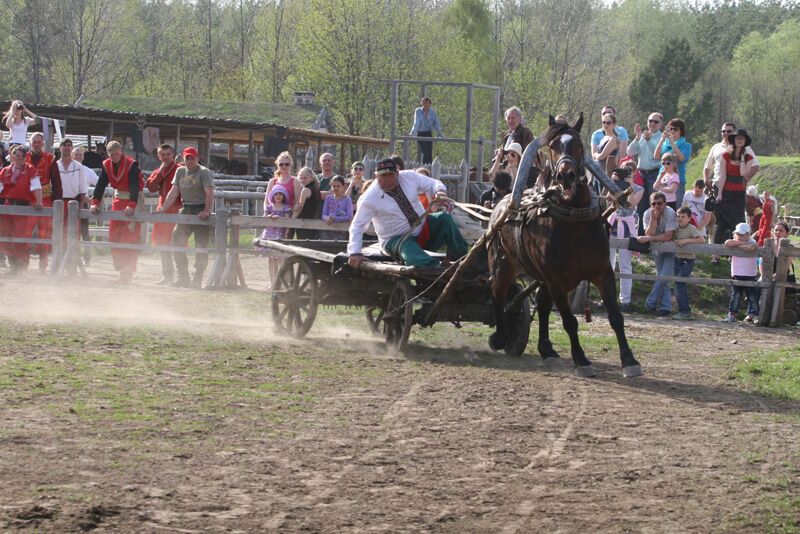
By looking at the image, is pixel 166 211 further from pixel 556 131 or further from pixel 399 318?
pixel 556 131

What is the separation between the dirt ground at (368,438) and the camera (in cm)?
620

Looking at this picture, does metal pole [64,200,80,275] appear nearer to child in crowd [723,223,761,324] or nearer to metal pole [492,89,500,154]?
metal pole [492,89,500,154]

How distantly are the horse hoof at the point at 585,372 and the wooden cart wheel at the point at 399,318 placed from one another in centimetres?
173

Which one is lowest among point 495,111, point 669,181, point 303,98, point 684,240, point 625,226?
point 684,240

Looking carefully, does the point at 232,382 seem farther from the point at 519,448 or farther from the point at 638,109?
the point at 638,109

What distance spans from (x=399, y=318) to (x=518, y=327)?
45.3 inches

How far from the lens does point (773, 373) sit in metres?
11.4

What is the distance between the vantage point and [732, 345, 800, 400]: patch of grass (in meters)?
10.4

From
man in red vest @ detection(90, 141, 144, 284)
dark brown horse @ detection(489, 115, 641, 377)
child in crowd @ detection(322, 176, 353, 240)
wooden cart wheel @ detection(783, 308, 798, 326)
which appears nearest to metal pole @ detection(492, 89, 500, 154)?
child in crowd @ detection(322, 176, 353, 240)

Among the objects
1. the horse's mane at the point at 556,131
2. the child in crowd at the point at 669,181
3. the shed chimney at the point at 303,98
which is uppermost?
the shed chimney at the point at 303,98

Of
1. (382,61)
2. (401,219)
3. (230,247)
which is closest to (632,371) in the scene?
(401,219)

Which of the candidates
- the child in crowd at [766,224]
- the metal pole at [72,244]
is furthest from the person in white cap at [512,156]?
the metal pole at [72,244]

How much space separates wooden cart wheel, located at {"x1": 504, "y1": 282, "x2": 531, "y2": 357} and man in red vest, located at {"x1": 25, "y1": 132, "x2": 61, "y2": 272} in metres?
9.45

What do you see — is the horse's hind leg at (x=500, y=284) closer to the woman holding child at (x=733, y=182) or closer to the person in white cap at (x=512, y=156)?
the person in white cap at (x=512, y=156)
